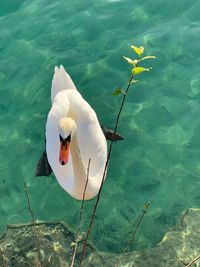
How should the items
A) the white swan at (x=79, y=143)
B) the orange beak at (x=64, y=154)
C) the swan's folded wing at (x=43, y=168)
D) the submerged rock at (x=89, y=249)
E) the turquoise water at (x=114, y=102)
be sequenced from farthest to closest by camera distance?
the swan's folded wing at (x=43, y=168) → the turquoise water at (x=114, y=102) → the white swan at (x=79, y=143) → the submerged rock at (x=89, y=249) → the orange beak at (x=64, y=154)

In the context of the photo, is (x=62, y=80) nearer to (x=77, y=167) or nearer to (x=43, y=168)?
(x=43, y=168)

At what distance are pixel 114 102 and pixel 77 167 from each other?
7.08 ft

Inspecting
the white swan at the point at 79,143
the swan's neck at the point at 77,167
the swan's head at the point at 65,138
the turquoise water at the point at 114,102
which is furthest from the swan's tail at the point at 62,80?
the swan's head at the point at 65,138

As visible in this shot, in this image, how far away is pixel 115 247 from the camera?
528 cm

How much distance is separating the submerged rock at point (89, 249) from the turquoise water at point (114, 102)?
0.17 meters

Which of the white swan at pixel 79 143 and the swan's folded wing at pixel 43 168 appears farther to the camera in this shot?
the swan's folded wing at pixel 43 168

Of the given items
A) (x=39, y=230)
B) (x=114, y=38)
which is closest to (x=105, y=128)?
(x=39, y=230)

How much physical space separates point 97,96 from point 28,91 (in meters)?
1.16

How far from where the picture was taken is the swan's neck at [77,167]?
15.4ft

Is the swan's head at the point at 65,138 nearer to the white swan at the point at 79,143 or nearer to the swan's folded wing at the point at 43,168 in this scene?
the white swan at the point at 79,143

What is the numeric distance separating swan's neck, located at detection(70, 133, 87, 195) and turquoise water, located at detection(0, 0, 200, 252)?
0.64 metres

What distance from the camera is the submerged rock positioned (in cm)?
498

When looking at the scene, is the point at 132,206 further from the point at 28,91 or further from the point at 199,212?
the point at 28,91

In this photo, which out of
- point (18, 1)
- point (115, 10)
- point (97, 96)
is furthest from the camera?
point (18, 1)
